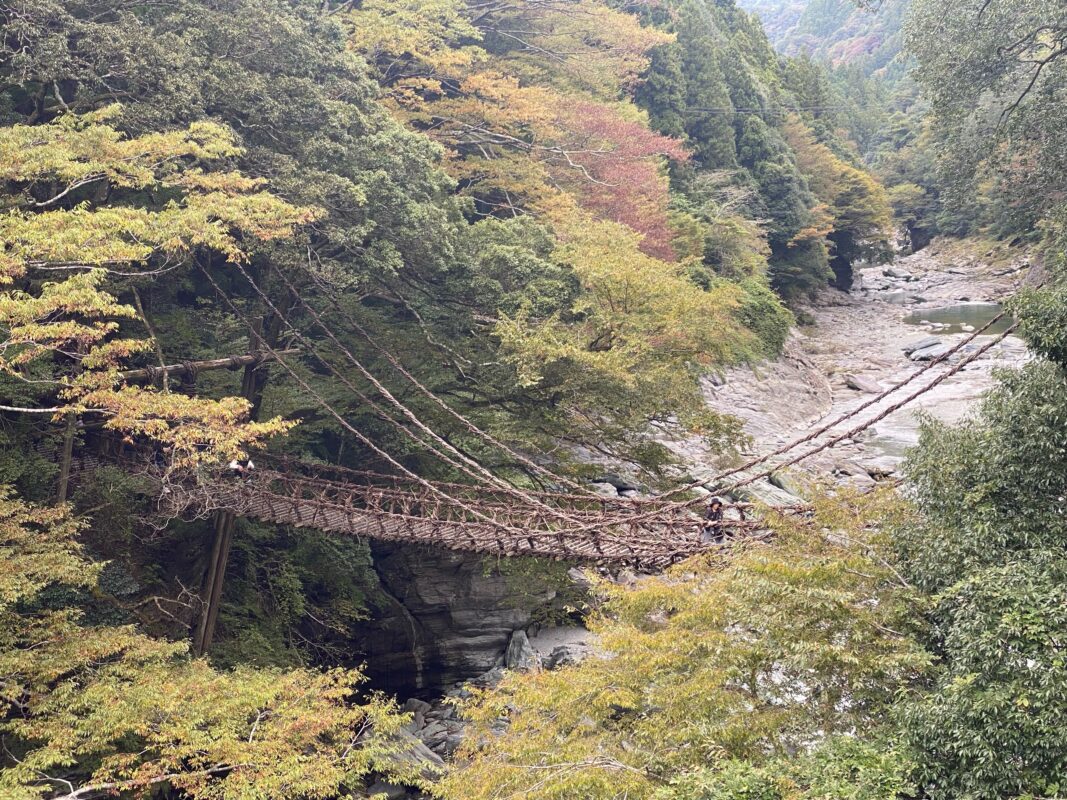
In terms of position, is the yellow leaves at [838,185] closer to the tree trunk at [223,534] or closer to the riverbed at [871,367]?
the riverbed at [871,367]

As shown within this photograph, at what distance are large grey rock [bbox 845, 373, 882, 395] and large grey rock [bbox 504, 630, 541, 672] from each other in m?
10.8

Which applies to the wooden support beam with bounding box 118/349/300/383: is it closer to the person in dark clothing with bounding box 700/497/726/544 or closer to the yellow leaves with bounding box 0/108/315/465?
the yellow leaves with bounding box 0/108/315/465

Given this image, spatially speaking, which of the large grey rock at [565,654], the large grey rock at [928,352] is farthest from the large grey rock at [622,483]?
the large grey rock at [928,352]

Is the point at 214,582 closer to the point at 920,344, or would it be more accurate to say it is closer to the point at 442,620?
the point at 442,620

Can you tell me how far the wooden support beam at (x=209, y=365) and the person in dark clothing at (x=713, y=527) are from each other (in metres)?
5.39

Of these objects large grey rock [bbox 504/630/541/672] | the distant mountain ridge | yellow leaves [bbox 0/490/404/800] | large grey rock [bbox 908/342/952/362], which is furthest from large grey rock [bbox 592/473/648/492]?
the distant mountain ridge

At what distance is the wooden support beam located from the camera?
8008 millimetres

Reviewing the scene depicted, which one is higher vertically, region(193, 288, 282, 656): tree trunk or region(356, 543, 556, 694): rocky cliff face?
region(193, 288, 282, 656): tree trunk

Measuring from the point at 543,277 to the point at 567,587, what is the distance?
3.92 meters

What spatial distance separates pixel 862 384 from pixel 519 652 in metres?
11.7

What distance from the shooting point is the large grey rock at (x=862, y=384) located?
1694cm

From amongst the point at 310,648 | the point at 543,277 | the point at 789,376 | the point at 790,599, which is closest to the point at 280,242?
the point at 543,277

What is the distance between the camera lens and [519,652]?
9383mm

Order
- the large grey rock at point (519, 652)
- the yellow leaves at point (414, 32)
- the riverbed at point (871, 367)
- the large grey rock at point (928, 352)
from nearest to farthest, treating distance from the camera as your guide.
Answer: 1. the large grey rock at point (519, 652)
2. the yellow leaves at point (414, 32)
3. the riverbed at point (871, 367)
4. the large grey rock at point (928, 352)
